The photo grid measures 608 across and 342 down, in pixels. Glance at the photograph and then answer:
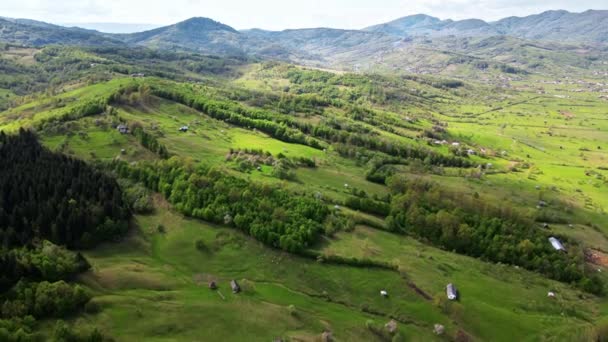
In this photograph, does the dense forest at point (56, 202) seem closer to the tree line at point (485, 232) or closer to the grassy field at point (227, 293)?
the grassy field at point (227, 293)

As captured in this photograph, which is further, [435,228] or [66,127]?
[66,127]

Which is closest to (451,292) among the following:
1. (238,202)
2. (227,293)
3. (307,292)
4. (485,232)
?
(307,292)

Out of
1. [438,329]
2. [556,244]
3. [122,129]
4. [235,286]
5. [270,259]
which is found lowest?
[438,329]

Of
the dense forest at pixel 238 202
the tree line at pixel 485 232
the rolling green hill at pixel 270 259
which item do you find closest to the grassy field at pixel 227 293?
the rolling green hill at pixel 270 259

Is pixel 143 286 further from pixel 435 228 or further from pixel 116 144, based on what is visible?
pixel 116 144

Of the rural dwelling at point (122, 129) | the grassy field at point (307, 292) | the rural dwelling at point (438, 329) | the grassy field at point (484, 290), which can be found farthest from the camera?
the rural dwelling at point (122, 129)

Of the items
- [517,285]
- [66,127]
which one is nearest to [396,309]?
[517,285]

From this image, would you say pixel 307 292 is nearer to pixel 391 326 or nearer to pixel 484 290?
pixel 391 326

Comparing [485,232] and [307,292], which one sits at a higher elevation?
[485,232]

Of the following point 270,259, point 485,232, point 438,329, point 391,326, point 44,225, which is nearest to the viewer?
point 391,326
